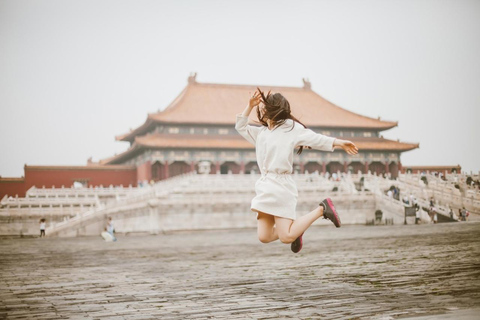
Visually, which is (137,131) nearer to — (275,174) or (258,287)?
(258,287)

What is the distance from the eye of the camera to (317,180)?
26.6 m

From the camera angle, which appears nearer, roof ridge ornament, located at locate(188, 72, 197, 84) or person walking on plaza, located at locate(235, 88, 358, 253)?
person walking on plaza, located at locate(235, 88, 358, 253)

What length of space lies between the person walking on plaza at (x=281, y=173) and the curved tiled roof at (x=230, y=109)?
3171 centimetres

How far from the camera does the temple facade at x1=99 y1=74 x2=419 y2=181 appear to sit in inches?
1409

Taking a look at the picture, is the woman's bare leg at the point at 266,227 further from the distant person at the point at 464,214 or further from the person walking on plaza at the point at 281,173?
the distant person at the point at 464,214

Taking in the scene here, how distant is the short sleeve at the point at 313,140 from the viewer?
161 inches

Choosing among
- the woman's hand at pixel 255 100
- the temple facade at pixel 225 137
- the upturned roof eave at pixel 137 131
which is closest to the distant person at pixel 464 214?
the temple facade at pixel 225 137

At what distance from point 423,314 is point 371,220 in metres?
20.5

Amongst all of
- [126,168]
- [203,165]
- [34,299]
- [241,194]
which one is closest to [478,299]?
[34,299]

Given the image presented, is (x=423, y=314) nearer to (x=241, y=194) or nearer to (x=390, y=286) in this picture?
(x=390, y=286)

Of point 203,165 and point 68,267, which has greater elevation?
point 203,165

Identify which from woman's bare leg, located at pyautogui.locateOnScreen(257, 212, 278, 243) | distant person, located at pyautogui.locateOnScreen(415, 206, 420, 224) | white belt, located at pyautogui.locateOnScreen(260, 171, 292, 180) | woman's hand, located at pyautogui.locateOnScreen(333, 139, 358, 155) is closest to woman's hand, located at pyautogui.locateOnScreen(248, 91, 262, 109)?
white belt, located at pyautogui.locateOnScreen(260, 171, 292, 180)

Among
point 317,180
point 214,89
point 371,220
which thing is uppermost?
point 214,89

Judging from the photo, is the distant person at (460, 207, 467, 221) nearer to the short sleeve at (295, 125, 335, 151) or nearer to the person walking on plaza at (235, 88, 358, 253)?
the person walking on plaza at (235, 88, 358, 253)
